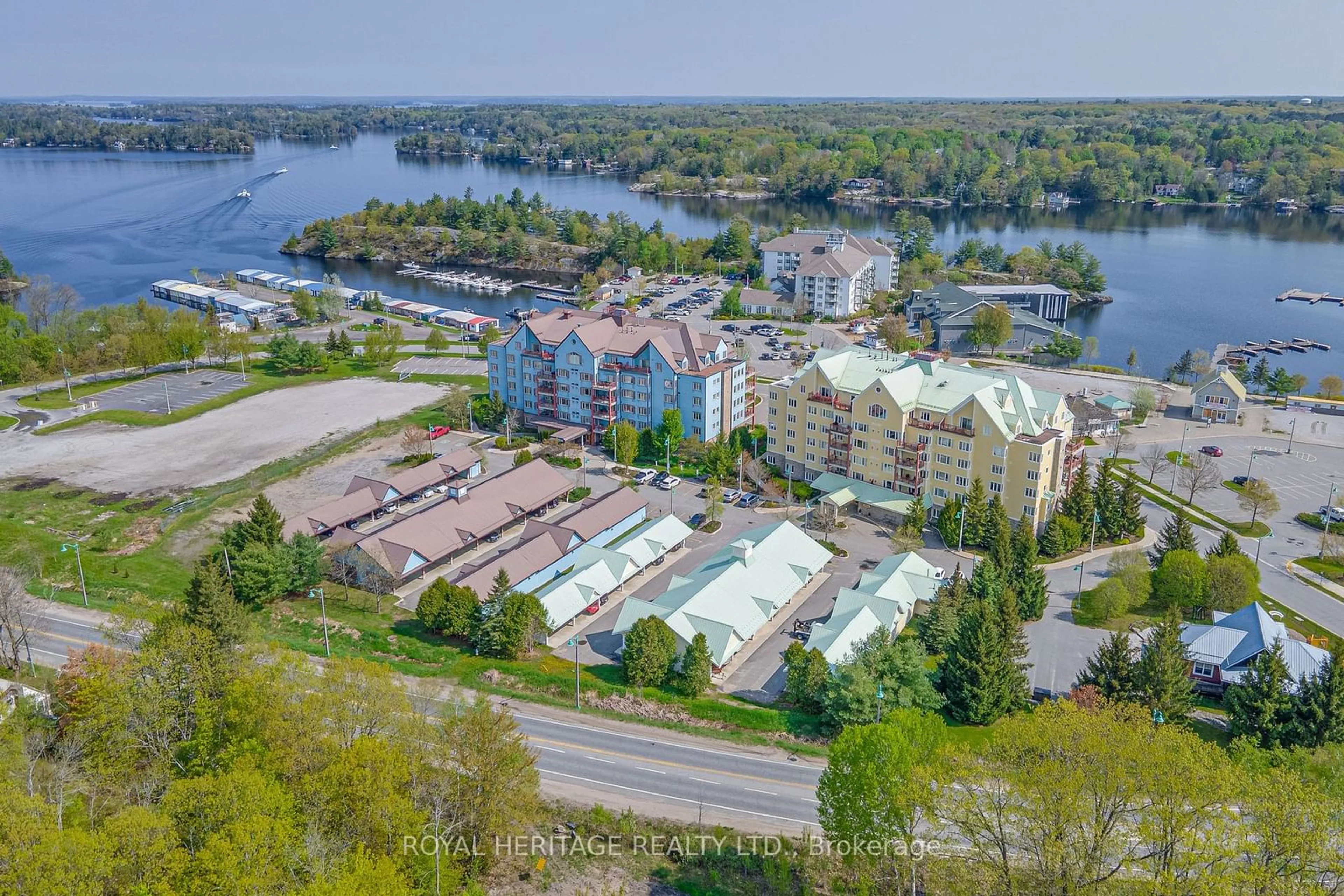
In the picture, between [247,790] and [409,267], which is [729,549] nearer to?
[247,790]

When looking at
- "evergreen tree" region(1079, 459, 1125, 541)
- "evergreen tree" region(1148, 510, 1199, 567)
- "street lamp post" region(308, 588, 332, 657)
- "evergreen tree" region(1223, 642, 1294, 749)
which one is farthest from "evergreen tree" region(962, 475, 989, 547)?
"street lamp post" region(308, 588, 332, 657)

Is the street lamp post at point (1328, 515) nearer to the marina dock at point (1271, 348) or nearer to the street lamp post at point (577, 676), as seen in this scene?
the street lamp post at point (577, 676)

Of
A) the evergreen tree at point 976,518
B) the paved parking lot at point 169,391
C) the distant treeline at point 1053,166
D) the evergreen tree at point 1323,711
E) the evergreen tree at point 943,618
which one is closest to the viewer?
the evergreen tree at point 1323,711

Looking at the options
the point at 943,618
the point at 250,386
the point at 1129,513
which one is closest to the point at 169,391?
the point at 250,386

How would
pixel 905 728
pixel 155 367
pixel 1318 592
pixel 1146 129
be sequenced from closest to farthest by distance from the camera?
pixel 905 728
pixel 1318 592
pixel 155 367
pixel 1146 129

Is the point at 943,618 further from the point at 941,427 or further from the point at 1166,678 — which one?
the point at 941,427

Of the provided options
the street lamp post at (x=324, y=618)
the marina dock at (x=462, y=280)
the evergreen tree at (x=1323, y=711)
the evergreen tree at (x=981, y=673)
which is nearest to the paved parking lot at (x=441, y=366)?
the marina dock at (x=462, y=280)

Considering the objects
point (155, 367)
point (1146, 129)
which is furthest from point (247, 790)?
point (1146, 129)
